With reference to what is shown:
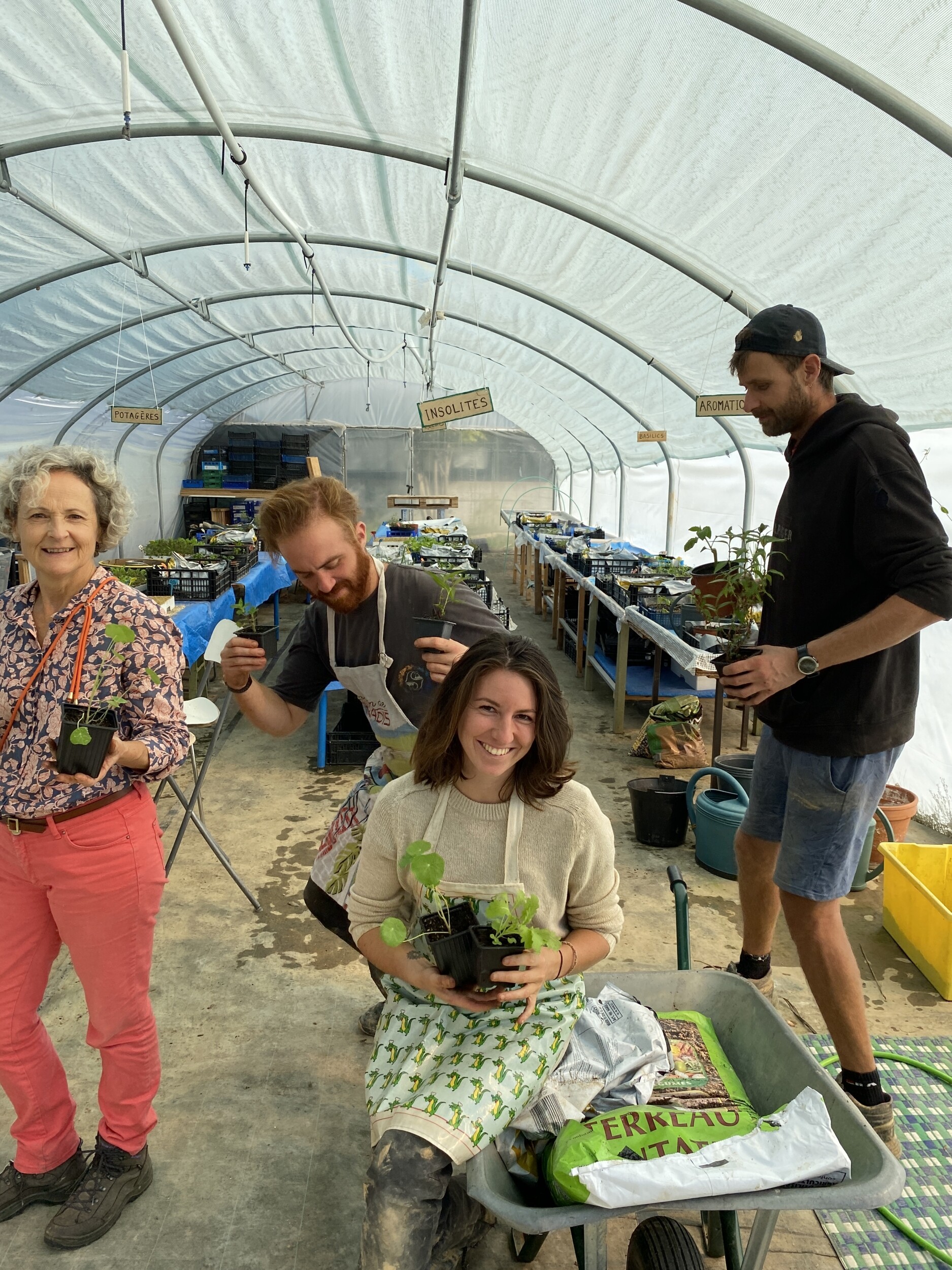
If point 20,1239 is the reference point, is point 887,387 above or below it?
above

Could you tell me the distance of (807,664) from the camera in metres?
1.90

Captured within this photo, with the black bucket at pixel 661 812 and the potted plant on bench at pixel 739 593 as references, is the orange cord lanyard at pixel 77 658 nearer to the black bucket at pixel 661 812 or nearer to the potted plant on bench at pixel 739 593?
the potted plant on bench at pixel 739 593

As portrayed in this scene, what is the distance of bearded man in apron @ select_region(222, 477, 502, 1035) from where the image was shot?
6.12 feet

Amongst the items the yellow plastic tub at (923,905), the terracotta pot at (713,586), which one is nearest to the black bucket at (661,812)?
the yellow plastic tub at (923,905)

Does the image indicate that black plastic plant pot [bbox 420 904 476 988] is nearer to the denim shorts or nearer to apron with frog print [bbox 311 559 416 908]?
apron with frog print [bbox 311 559 416 908]

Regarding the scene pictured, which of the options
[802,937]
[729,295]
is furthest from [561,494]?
[802,937]

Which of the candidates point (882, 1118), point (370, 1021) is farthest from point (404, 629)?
point (882, 1118)

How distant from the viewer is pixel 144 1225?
191 centimetres

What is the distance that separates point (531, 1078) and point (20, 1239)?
4.22ft

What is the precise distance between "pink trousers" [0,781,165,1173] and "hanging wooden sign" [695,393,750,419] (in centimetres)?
503

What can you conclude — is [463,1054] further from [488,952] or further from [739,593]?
[739,593]

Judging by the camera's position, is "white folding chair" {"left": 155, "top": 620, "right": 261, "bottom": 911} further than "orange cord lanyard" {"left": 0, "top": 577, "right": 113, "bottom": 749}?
Yes

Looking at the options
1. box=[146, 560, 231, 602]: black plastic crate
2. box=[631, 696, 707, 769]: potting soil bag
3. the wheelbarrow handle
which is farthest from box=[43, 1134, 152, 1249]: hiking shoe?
box=[146, 560, 231, 602]: black plastic crate

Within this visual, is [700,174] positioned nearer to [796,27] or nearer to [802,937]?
[796,27]
